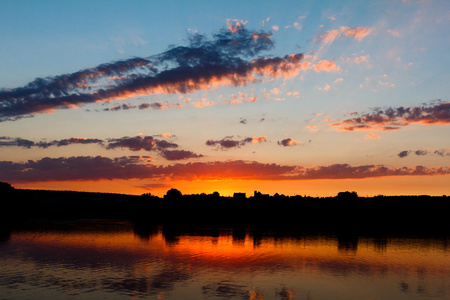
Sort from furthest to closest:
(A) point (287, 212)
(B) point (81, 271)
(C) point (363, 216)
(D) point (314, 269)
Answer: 1. (A) point (287, 212)
2. (C) point (363, 216)
3. (D) point (314, 269)
4. (B) point (81, 271)

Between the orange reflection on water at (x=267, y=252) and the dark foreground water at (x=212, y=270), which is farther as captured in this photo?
the orange reflection on water at (x=267, y=252)

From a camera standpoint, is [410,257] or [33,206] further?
[33,206]

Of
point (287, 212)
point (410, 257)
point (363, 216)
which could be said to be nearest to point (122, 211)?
point (287, 212)

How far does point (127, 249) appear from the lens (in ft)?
202

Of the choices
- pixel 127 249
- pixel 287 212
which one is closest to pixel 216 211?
pixel 287 212

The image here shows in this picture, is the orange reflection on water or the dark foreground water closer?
the dark foreground water

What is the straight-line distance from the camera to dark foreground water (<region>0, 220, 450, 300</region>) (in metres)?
35.6

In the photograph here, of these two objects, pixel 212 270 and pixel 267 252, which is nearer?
pixel 212 270

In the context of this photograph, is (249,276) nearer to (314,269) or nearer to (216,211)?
(314,269)

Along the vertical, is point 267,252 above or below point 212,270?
above

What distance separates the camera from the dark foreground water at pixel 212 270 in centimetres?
3559

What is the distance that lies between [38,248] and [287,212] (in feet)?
462

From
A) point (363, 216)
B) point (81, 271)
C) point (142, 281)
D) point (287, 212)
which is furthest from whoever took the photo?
point (287, 212)

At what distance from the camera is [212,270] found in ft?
153
